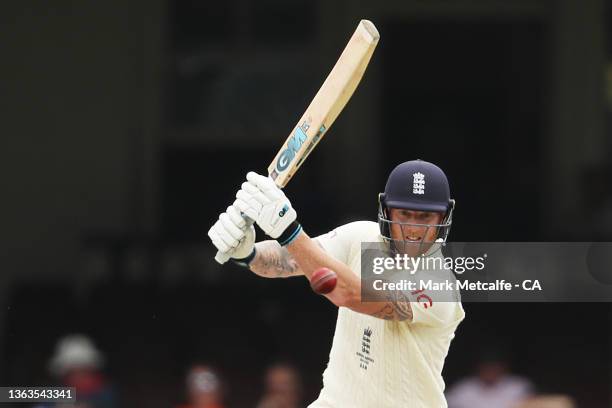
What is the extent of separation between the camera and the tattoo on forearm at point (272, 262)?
13.3 feet

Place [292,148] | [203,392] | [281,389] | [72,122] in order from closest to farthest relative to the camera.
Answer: [292,148] → [203,392] → [281,389] → [72,122]

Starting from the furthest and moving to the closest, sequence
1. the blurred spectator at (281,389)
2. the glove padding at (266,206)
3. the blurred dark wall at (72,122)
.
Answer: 1. the blurred dark wall at (72,122)
2. the blurred spectator at (281,389)
3. the glove padding at (266,206)

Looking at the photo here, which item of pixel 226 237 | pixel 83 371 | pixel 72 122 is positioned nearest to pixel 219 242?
pixel 226 237

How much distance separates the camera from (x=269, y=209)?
3627 mm

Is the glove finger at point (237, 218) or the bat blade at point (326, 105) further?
the bat blade at point (326, 105)

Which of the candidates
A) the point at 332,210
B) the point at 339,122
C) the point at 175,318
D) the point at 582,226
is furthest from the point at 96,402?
the point at 582,226

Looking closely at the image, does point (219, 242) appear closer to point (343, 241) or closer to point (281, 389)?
point (343, 241)

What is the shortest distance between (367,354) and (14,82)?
555 centimetres

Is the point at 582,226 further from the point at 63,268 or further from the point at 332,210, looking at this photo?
the point at 63,268

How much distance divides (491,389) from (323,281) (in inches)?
149

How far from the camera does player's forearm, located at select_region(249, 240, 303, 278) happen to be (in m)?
4.04

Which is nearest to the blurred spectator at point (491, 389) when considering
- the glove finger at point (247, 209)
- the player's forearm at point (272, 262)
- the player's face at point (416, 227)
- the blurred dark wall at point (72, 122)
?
the blurred dark wall at point (72, 122)

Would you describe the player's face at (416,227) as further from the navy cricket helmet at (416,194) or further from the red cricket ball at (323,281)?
the red cricket ball at (323,281)

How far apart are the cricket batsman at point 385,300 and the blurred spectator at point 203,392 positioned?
A: 9.63 feet
